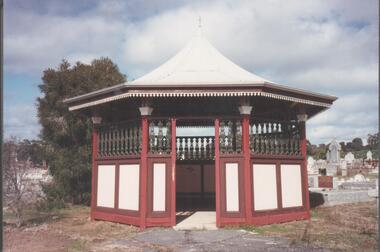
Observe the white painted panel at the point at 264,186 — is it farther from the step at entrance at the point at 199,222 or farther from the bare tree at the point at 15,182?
the bare tree at the point at 15,182

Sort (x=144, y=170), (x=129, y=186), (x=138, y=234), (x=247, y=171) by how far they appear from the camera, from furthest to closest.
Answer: (x=129, y=186), (x=144, y=170), (x=247, y=171), (x=138, y=234)

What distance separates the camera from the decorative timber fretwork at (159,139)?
36.6ft

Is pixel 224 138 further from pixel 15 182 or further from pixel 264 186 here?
pixel 15 182

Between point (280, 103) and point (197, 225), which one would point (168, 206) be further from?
point (280, 103)

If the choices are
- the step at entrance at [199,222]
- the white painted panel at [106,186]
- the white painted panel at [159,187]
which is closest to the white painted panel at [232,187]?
the step at entrance at [199,222]

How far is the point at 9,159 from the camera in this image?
12031mm

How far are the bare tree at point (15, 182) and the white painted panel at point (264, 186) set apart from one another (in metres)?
6.63

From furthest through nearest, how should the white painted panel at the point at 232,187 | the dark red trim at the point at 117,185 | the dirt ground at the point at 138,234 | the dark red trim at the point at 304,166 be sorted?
the dark red trim at the point at 304,166 → the dark red trim at the point at 117,185 → the white painted panel at the point at 232,187 → the dirt ground at the point at 138,234

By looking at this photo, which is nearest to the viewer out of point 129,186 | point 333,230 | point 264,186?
point 333,230

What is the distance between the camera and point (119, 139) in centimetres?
1198

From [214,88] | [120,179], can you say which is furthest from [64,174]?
[214,88]

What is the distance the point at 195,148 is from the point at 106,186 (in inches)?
171

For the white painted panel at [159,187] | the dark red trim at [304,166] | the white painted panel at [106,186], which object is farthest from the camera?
the dark red trim at [304,166]

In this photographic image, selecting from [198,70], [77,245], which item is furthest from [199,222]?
[198,70]
